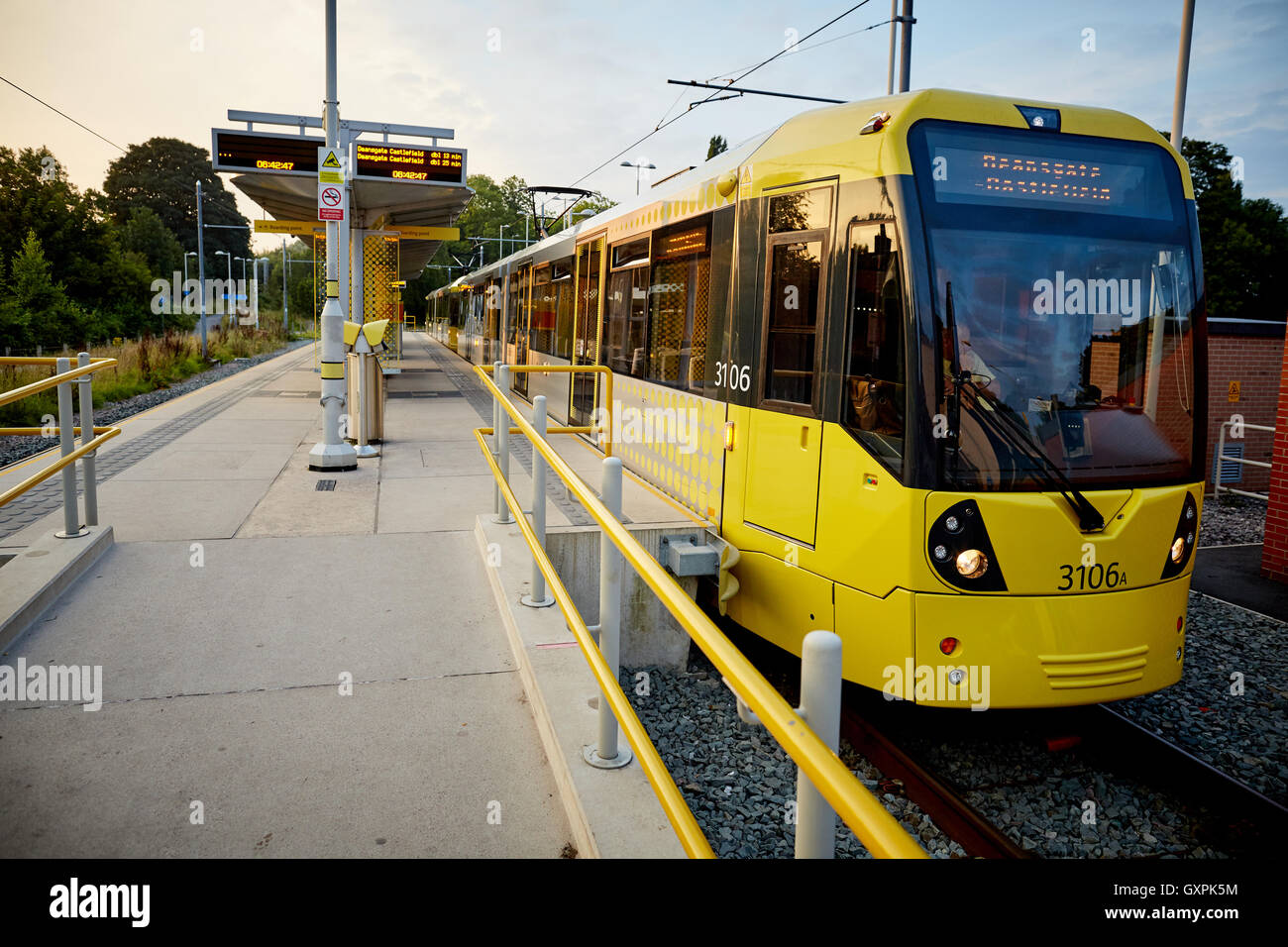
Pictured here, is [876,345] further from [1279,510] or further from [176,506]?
[1279,510]

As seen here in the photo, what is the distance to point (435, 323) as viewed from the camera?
5953 centimetres

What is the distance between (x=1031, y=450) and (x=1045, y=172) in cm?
148

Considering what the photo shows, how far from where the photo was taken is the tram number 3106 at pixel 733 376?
6.10 m

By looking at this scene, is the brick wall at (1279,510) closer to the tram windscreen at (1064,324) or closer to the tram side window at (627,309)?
the tram windscreen at (1064,324)

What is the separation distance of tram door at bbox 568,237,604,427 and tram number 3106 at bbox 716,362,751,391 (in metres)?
3.84

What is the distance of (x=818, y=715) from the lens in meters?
1.81

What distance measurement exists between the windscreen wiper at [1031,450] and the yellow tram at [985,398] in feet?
0.04

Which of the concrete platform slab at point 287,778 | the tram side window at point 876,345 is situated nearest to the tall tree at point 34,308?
the concrete platform slab at point 287,778

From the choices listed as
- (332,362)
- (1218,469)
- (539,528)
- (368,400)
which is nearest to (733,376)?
(539,528)

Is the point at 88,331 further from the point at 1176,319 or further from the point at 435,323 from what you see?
the point at 1176,319

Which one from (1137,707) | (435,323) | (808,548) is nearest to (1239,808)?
(1137,707)

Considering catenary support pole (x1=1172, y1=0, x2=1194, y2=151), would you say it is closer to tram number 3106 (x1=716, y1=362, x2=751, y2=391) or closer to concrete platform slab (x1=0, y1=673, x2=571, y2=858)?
tram number 3106 (x1=716, y1=362, x2=751, y2=391)
